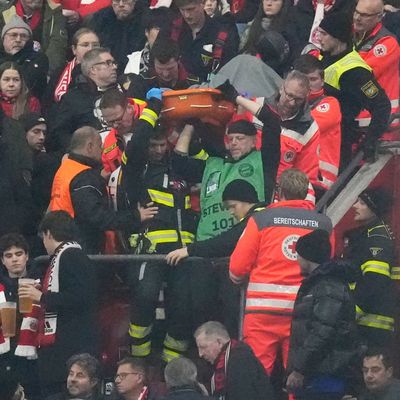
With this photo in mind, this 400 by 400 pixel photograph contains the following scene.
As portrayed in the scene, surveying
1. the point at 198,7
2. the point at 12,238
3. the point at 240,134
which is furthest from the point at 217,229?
the point at 198,7

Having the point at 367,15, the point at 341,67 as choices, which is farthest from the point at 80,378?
the point at 367,15

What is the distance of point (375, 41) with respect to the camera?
15.7 meters

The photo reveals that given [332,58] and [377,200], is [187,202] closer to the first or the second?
[377,200]

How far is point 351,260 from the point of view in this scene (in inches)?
580

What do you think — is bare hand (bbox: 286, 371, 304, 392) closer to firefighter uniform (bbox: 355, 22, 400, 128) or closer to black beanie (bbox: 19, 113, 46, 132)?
firefighter uniform (bbox: 355, 22, 400, 128)

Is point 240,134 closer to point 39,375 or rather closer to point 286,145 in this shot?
point 286,145

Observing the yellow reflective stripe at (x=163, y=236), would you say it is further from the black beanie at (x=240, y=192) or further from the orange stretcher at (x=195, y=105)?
the orange stretcher at (x=195, y=105)

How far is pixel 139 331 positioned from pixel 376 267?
2005 mm

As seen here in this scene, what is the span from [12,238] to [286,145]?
7.77 feet

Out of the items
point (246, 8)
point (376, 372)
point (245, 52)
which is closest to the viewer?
point (376, 372)

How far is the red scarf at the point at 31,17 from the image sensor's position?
18250mm

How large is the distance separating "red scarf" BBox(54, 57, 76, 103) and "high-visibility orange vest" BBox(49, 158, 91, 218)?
2182mm

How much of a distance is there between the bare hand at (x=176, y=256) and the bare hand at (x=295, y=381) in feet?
5.55

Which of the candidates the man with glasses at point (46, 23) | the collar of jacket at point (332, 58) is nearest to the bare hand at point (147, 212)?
the collar of jacket at point (332, 58)
